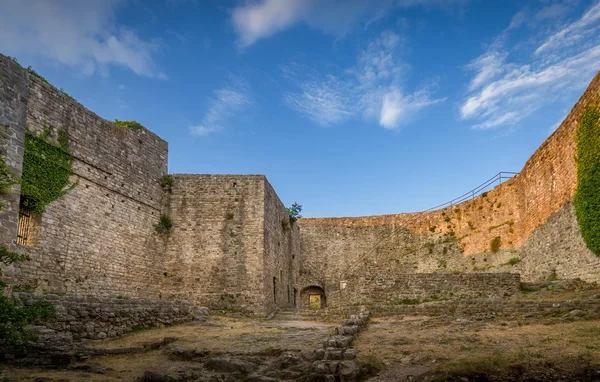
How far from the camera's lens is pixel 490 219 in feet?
97.9

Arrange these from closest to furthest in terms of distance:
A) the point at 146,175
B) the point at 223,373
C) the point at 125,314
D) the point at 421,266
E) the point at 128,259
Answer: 1. the point at 223,373
2. the point at 125,314
3. the point at 128,259
4. the point at 146,175
5. the point at 421,266

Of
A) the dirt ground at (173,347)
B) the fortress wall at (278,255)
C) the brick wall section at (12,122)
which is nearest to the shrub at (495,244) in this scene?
the fortress wall at (278,255)

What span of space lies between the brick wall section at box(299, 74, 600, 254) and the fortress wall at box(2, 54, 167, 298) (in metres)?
15.9

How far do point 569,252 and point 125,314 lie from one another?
52.9 feet

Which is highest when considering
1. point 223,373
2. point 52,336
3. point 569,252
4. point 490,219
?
point 490,219

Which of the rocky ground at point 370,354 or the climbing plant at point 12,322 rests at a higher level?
the climbing plant at point 12,322

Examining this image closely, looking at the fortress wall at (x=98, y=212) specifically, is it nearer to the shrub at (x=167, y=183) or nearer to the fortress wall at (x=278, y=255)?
the shrub at (x=167, y=183)

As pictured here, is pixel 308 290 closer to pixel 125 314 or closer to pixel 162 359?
pixel 125 314

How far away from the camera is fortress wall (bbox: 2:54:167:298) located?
58.3 feet

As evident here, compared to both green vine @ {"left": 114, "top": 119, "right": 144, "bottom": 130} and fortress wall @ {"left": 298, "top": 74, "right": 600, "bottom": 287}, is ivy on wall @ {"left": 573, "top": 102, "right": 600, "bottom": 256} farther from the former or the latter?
green vine @ {"left": 114, "top": 119, "right": 144, "bottom": 130}

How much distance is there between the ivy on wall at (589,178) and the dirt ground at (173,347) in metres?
9.71

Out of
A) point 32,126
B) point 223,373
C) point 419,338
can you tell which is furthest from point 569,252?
point 32,126

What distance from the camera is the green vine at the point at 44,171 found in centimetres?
1695

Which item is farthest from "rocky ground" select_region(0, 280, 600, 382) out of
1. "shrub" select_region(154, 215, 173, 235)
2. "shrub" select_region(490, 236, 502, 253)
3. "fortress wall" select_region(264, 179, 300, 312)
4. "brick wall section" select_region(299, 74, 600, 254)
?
"shrub" select_region(490, 236, 502, 253)
